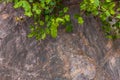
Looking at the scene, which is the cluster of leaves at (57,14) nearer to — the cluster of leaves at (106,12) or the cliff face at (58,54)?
the cluster of leaves at (106,12)

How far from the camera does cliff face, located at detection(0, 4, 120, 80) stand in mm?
2707

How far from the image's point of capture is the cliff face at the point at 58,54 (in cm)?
271

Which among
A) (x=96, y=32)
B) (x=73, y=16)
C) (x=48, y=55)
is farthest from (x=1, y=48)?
(x=96, y=32)

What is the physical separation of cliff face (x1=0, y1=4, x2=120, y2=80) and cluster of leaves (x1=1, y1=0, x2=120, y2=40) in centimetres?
12

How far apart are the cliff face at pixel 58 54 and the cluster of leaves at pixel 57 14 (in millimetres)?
123

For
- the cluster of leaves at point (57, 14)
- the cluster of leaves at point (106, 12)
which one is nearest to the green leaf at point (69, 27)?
the cluster of leaves at point (57, 14)

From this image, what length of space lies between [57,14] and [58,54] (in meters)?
0.42

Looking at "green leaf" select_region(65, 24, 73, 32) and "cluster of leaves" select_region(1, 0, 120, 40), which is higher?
"cluster of leaves" select_region(1, 0, 120, 40)

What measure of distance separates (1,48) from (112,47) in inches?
48.4

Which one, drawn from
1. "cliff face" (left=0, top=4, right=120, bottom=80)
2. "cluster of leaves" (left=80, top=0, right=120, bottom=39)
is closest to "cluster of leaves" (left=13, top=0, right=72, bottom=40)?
"cliff face" (left=0, top=4, right=120, bottom=80)

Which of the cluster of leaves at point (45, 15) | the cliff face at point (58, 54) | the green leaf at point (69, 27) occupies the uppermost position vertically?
the cluster of leaves at point (45, 15)

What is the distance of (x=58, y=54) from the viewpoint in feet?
9.00

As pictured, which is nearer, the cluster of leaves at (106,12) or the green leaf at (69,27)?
the cluster of leaves at (106,12)

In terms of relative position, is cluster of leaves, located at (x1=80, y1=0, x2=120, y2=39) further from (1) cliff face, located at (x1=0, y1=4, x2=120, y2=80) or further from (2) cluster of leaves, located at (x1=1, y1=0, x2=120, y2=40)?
(1) cliff face, located at (x1=0, y1=4, x2=120, y2=80)
